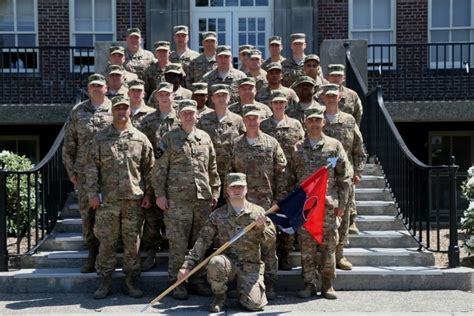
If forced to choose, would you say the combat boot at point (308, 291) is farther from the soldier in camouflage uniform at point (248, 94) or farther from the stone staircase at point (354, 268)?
the soldier in camouflage uniform at point (248, 94)

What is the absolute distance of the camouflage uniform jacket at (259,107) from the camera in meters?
9.18

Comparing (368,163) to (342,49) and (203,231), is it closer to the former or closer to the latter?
(342,49)

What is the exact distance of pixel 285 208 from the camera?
802 cm

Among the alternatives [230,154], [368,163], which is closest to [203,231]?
[230,154]

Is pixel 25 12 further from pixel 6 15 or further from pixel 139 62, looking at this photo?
pixel 139 62

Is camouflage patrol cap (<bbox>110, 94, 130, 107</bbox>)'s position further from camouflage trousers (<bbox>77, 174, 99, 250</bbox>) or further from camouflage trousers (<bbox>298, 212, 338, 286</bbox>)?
camouflage trousers (<bbox>298, 212, 338, 286</bbox>)

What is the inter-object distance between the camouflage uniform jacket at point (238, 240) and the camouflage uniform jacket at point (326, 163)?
731 millimetres

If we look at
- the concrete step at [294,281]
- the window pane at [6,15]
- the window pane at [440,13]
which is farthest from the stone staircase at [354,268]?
the window pane at [6,15]

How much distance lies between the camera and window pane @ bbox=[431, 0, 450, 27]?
16.5 meters

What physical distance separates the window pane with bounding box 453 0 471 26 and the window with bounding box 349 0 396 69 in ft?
4.06

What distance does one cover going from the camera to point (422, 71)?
15.8 m

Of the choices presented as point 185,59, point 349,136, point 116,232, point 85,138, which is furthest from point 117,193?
point 185,59

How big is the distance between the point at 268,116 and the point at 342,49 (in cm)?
485

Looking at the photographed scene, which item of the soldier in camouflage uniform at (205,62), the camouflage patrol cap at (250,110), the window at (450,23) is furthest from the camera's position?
the window at (450,23)
